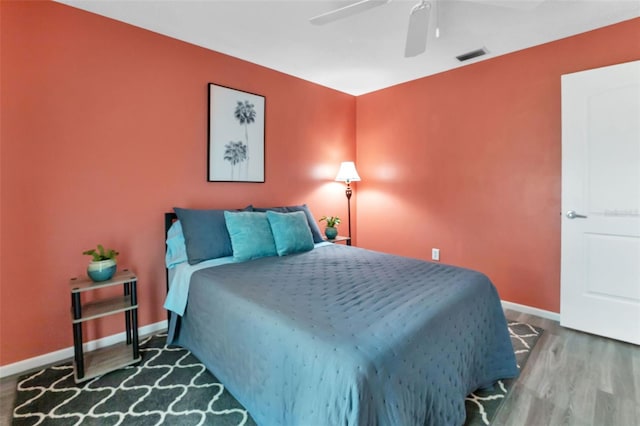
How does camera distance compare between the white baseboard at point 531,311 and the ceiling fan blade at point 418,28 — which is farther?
the white baseboard at point 531,311

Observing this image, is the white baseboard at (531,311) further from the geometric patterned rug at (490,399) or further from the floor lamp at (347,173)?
the floor lamp at (347,173)

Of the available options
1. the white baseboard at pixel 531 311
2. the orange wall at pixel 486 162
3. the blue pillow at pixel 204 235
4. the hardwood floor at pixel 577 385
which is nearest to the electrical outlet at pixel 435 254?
the orange wall at pixel 486 162

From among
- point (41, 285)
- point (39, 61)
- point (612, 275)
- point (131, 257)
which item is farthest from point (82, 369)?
point (612, 275)

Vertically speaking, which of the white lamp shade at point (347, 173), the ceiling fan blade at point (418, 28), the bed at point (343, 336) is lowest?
the bed at point (343, 336)

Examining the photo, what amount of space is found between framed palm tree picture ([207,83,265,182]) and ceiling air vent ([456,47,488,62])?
205 centimetres

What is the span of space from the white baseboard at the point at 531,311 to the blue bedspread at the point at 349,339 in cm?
127

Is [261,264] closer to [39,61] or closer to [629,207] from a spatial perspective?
[39,61]

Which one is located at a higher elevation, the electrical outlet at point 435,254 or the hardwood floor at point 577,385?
the electrical outlet at point 435,254

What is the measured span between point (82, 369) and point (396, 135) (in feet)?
12.3

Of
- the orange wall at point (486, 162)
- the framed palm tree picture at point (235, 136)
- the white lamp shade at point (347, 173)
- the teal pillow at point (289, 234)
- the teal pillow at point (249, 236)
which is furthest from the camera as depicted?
the white lamp shade at point (347, 173)

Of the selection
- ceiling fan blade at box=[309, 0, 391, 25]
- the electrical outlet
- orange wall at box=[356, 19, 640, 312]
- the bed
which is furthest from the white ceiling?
the electrical outlet

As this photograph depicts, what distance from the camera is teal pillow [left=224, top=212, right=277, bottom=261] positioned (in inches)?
94.8

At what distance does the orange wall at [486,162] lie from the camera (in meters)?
2.75

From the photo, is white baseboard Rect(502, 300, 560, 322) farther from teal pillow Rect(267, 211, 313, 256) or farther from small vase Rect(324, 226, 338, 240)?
teal pillow Rect(267, 211, 313, 256)
